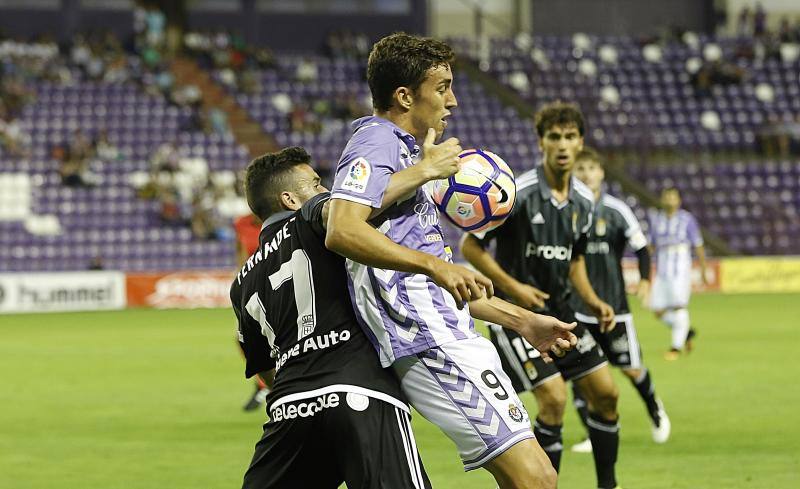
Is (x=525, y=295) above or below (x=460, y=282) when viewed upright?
below

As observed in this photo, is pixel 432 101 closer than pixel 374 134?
No

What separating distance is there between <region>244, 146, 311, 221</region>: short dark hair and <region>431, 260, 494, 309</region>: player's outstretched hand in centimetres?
100

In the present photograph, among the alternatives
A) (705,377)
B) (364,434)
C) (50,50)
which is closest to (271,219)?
(364,434)

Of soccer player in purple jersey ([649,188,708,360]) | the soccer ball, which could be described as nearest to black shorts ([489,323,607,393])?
the soccer ball

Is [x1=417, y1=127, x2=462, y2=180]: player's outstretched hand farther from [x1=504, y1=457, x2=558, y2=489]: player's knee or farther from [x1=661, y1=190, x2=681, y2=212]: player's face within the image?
[x1=661, y1=190, x2=681, y2=212]: player's face

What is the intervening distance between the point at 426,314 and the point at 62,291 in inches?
954

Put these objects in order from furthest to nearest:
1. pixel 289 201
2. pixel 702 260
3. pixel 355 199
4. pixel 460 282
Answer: pixel 702 260 < pixel 289 201 < pixel 355 199 < pixel 460 282

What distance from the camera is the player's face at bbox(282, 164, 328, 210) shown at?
4.97 metres

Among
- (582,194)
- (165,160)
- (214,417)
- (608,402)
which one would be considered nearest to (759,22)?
(165,160)

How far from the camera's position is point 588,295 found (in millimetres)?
7832

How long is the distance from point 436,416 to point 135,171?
28.1 m

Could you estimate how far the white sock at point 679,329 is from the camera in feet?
53.6

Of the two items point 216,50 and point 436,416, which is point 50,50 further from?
point 436,416

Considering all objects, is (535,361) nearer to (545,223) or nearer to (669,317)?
(545,223)
